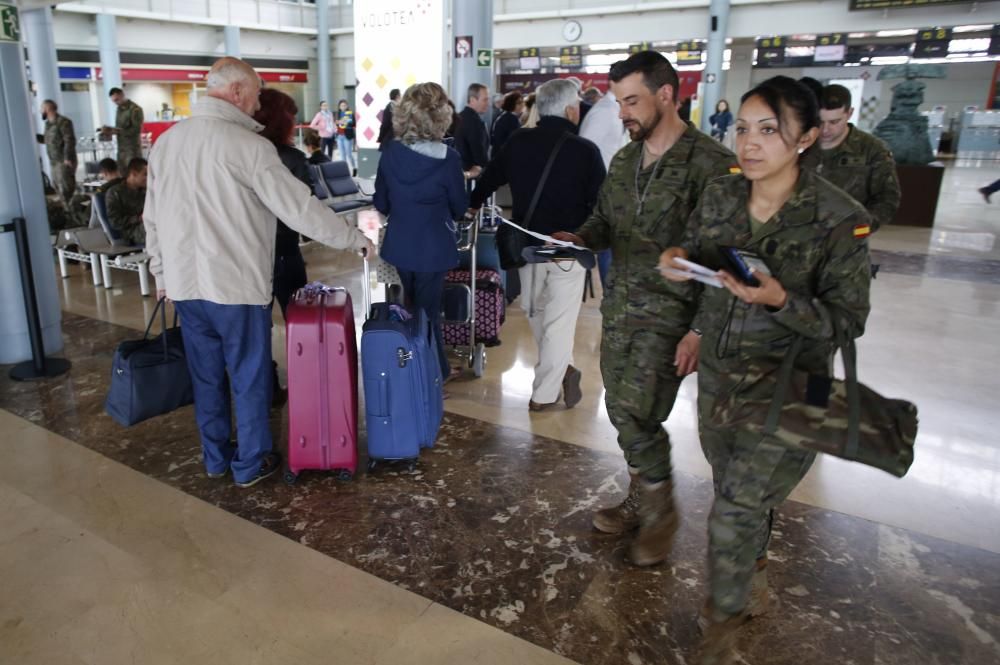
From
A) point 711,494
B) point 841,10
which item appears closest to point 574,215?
point 711,494

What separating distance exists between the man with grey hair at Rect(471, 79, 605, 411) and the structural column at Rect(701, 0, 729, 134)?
15.2 m

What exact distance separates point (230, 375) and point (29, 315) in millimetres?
1992

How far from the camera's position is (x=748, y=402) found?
5.47 feet

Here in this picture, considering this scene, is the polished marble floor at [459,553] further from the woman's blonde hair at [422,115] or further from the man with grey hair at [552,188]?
the woman's blonde hair at [422,115]

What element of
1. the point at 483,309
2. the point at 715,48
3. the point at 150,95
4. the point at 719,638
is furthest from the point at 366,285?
the point at 150,95

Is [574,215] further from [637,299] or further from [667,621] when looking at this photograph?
[667,621]

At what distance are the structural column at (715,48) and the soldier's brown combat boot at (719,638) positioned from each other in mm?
17092

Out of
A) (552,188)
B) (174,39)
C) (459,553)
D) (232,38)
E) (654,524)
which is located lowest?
(459,553)

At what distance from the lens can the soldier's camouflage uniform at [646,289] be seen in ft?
7.39

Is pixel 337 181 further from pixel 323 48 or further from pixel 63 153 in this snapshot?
pixel 323 48

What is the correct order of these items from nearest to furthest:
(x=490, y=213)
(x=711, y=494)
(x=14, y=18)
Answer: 1. (x=711, y=494)
2. (x=14, y=18)
3. (x=490, y=213)

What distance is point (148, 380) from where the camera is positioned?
Answer: 295cm

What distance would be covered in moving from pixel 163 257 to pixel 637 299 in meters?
1.81

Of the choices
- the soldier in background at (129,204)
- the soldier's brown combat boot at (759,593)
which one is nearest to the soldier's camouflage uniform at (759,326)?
the soldier's brown combat boot at (759,593)
